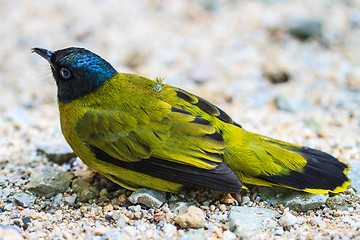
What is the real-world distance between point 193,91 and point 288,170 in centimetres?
261

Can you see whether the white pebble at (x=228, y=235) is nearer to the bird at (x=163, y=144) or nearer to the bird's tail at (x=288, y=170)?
the bird at (x=163, y=144)

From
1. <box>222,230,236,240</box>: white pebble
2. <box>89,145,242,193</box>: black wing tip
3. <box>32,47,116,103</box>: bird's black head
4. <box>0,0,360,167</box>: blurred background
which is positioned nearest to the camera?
<box>222,230,236,240</box>: white pebble

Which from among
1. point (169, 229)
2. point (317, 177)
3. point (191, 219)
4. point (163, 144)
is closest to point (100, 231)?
point (169, 229)

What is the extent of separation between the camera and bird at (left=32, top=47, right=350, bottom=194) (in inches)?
137

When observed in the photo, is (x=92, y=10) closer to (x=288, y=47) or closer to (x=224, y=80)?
(x=224, y=80)

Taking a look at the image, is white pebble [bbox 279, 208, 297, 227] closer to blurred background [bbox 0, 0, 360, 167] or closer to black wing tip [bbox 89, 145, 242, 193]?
black wing tip [bbox 89, 145, 242, 193]

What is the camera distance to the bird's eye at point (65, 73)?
12.4 feet

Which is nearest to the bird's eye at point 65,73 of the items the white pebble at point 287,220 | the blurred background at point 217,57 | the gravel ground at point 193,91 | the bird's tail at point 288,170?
the gravel ground at point 193,91

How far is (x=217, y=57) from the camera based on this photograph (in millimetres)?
6840

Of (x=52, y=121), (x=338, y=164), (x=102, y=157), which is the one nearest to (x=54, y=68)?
(x=102, y=157)

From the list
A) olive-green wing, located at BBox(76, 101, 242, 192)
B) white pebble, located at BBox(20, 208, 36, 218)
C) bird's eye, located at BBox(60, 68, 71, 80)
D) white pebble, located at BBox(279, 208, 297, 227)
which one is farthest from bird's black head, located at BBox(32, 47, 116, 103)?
white pebble, located at BBox(279, 208, 297, 227)

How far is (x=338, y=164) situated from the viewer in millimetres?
3766

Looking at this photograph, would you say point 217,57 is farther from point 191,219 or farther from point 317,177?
point 191,219

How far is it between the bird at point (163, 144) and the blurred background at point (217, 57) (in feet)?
3.27
